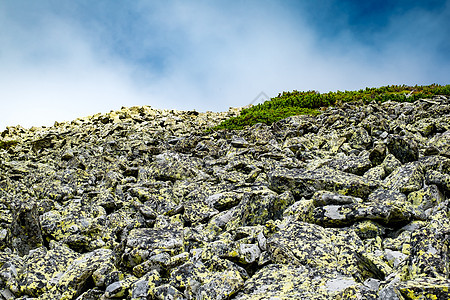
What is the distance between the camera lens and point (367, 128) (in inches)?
523

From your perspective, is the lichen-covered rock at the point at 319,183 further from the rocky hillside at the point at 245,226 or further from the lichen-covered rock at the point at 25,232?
the lichen-covered rock at the point at 25,232

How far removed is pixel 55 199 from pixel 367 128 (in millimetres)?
12226

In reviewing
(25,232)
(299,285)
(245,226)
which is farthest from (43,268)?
(299,285)

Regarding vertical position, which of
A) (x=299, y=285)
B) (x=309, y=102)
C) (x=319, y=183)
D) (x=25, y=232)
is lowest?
(x=299, y=285)

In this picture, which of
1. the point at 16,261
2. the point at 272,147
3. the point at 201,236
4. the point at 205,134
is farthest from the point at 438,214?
the point at 205,134

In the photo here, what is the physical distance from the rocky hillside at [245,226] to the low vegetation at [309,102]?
27.8 feet

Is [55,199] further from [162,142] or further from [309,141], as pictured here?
[309,141]

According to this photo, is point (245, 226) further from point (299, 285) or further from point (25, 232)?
point (25, 232)

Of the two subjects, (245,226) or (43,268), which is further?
(245,226)

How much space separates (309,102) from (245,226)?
21.9m

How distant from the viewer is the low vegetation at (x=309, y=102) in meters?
21.5

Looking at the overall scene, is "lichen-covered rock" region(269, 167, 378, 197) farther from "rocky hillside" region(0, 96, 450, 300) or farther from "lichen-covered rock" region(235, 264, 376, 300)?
"lichen-covered rock" region(235, 264, 376, 300)

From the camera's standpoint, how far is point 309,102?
27.1 m

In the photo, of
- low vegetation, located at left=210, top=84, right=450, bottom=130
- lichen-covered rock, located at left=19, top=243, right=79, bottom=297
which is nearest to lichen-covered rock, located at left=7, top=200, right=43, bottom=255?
lichen-covered rock, located at left=19, top=243, right=79, bottom=297
